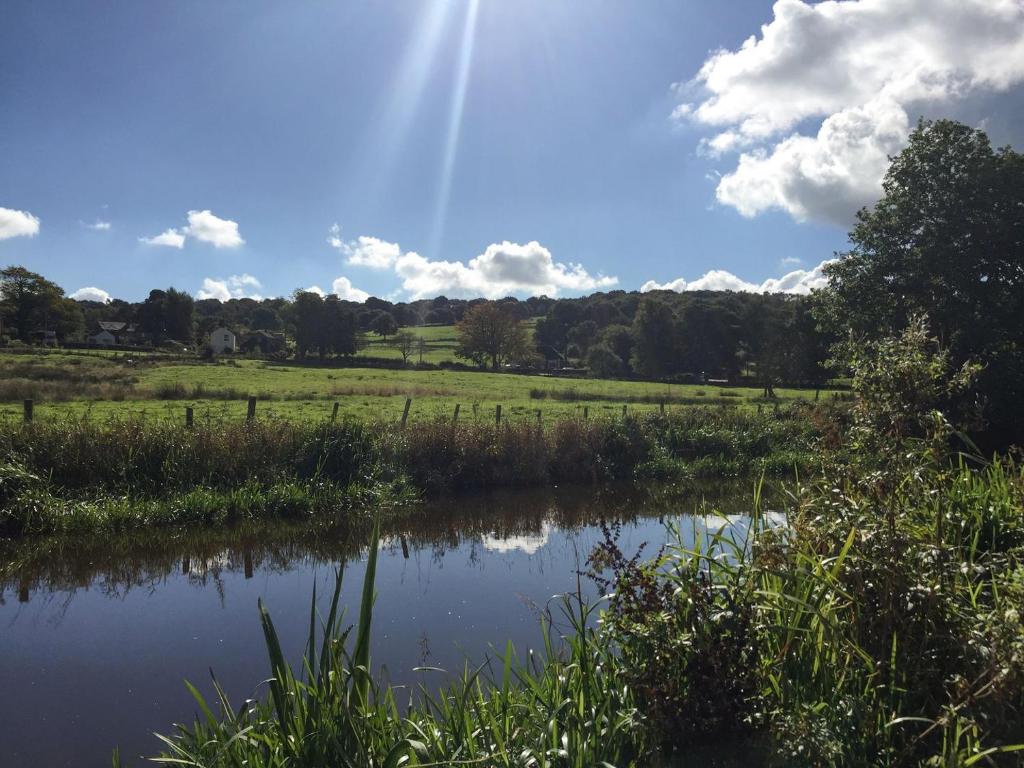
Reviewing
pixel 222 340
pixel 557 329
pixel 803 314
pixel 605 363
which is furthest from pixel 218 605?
pixel 557 329

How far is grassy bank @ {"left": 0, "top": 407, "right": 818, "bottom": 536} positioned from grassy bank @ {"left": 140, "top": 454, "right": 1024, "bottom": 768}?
7404 mm

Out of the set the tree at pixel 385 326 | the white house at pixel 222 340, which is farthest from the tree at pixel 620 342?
the white house at pixel 222 340

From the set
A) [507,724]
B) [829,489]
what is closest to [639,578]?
[507,724]

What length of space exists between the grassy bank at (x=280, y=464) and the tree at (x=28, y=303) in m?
72.3

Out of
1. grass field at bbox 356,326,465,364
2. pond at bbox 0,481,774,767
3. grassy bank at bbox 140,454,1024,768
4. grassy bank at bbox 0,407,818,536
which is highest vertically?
grass field at bbox 356,326,465,364

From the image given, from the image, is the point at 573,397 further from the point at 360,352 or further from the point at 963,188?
the point at 360,352

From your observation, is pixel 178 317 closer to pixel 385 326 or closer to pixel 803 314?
pixel 385 326

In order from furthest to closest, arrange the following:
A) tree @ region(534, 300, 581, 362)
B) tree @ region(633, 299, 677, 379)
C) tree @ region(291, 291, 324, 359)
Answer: tree @ region(534, 300, 581, 362)
tree @ region(291, 291, 324, 359)
tree @ region(633, 299, 677, 379)

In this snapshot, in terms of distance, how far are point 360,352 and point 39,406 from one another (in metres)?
57.3

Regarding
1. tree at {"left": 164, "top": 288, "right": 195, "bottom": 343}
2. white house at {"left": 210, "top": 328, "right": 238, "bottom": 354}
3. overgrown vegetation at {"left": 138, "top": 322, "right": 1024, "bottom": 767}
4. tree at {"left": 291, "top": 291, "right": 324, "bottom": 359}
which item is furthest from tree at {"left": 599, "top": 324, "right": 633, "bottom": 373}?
overgrown vegetation at {"left": 138, "top": 322, "right": 1024, "bottom": 767}

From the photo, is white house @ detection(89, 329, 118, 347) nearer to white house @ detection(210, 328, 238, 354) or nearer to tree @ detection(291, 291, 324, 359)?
white house @ detection(210, 328, 238, 354)

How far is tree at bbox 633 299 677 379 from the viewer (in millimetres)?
65125

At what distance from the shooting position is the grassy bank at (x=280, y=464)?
37.7ft

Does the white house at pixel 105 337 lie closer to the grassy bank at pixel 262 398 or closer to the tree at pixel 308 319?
the tree at pixel 308 319
